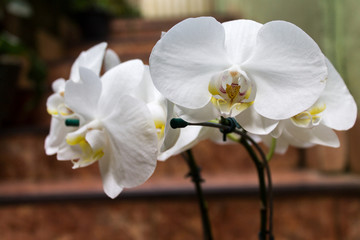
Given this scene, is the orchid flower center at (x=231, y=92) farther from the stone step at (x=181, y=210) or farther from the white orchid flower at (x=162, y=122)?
the stone step at (x=181, y=210)

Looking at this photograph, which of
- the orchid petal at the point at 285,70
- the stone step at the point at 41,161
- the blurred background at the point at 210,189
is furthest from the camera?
the stone step at the point at 41,161

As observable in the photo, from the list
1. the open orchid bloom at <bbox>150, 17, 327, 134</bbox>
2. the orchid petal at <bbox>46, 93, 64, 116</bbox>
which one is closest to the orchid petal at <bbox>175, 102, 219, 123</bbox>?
the open orchid bloom at <bbox>150, 17, 327, 134</bbox>

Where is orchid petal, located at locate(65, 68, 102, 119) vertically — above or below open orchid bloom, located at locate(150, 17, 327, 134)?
below

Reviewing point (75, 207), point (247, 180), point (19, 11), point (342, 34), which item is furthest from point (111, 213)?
point (19, 11)

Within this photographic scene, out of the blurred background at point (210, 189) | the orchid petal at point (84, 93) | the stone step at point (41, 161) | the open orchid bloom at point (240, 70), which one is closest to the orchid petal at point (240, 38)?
the open orchid bloom at point (240, 70)

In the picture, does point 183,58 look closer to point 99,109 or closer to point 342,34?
point 99,109

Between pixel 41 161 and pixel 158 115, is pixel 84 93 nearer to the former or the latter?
pixel 158 115

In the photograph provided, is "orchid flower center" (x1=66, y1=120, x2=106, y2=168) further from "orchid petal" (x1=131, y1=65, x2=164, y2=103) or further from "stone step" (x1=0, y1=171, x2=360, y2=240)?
"stone step" (x1=0, y1=171, x2=360, y2=240)
